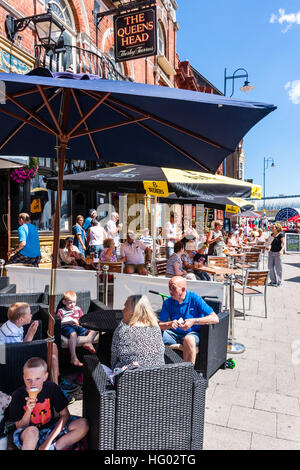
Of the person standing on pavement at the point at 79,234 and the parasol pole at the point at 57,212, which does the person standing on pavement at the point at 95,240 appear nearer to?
the person standing on pavement at the point at 79,234

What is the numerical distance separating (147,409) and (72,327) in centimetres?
212

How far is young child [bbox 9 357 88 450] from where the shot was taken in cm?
246

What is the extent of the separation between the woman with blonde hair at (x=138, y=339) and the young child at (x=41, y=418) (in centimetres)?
53

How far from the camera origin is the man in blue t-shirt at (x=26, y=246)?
6.80 meters

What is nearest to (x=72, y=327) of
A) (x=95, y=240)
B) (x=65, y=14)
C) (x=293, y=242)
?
(x=95, y=240)

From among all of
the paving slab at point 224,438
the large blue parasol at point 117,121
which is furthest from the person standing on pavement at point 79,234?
the paving slab at point 224,438

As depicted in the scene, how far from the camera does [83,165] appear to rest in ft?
42.2

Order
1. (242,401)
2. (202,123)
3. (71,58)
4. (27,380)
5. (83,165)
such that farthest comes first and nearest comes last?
(83,165) → (71,58) → (242,401) → (202,123) → (27,380)

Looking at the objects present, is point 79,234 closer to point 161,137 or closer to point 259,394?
point 161,137

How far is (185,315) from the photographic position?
412 centimetres
